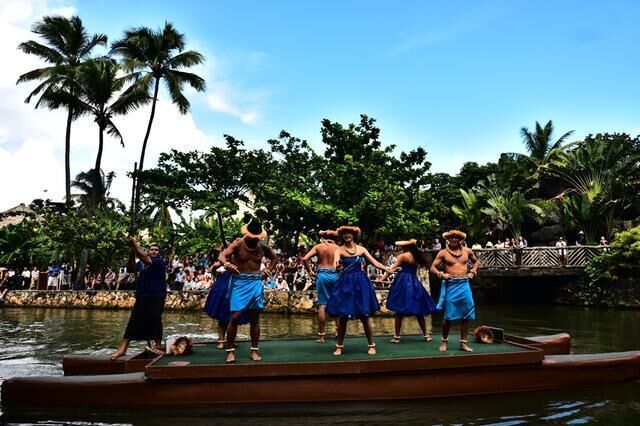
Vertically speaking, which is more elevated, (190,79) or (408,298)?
(190,79)

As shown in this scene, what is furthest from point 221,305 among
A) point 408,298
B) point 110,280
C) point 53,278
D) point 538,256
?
point 53,278

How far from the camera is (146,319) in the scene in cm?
680

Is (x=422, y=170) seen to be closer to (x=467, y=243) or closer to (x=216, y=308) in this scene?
(x=467, y=243)

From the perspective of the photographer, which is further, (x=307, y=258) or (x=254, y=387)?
(x=307, y=258)

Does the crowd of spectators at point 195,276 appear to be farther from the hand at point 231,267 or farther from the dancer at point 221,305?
the hand at point 231,267

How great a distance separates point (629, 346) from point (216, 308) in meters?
7.59

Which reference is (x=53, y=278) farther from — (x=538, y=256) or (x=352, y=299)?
(x=538, y=256)

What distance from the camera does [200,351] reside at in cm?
646

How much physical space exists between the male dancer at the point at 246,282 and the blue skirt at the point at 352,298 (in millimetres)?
885

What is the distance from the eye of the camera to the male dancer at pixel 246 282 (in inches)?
223

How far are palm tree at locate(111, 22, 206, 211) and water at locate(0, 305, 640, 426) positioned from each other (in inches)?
518

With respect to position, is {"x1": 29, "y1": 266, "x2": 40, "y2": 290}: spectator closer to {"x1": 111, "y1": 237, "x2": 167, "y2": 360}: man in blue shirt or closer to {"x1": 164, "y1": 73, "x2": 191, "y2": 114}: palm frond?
{"x1": 164, "y1": 73, "x2": 191, "y2": 114}: palm frond

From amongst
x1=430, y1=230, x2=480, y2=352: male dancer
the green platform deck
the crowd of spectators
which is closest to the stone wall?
the crowd of spectators

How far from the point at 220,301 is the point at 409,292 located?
2780mm
